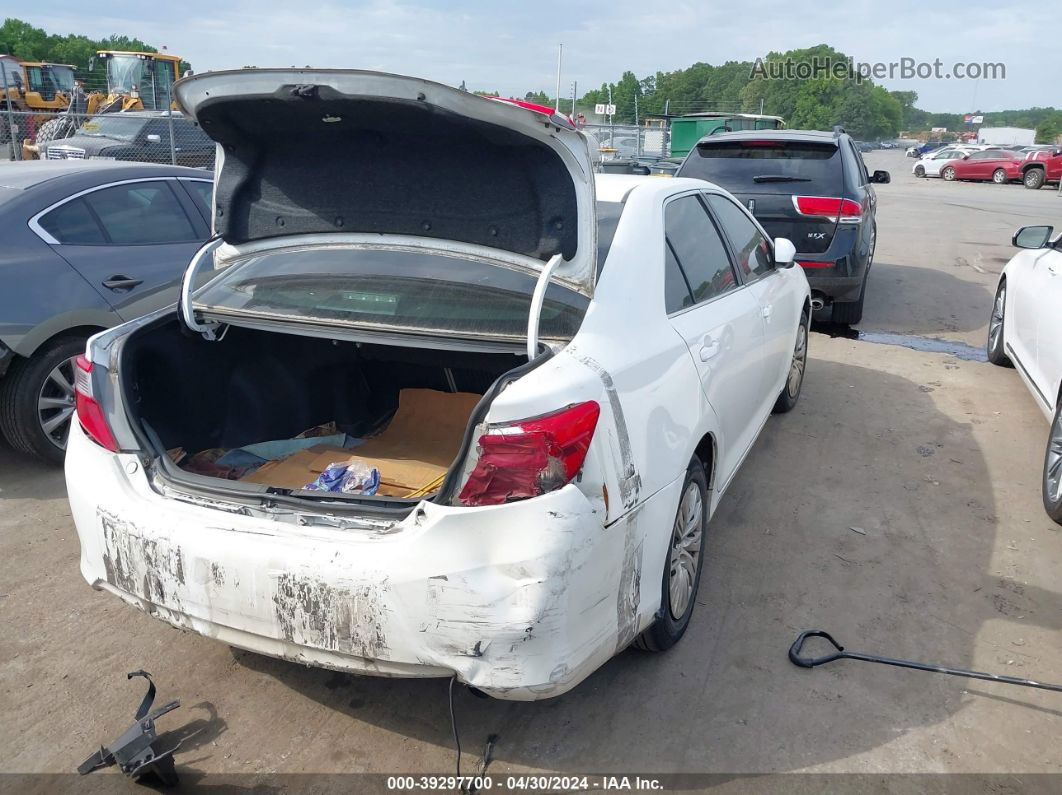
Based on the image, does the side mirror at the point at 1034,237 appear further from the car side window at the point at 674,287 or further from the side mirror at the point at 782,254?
the car side window at the point at 674,287

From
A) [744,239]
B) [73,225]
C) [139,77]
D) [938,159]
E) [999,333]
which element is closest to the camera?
[744,239]

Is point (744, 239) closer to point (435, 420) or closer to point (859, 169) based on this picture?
point (435, 420)

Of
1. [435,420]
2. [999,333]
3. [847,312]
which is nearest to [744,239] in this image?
[435,420]

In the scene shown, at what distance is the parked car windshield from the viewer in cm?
1478

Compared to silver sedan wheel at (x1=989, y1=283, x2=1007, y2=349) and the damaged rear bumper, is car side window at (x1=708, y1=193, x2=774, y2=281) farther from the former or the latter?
silver sedan wheel at (x1=989, y1=283, x2=1007, y2=349)

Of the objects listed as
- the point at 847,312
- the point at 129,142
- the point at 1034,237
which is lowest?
the point at 847,312

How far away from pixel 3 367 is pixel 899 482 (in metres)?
4.94

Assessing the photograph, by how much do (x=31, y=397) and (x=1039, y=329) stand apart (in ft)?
19.6

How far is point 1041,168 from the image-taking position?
31.2 m

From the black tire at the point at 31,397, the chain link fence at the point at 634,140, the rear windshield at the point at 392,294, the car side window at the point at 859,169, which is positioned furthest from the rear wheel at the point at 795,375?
the chain link fence at the point at 634,140

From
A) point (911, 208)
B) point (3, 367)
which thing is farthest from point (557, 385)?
point (911, 208)

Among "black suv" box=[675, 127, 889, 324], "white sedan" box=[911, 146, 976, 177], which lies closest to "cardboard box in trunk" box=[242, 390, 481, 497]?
"black suv" box=[675, 127, 889, 324]

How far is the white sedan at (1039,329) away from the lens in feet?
14.5

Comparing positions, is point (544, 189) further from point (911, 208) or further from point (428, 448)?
point (911, 208)
